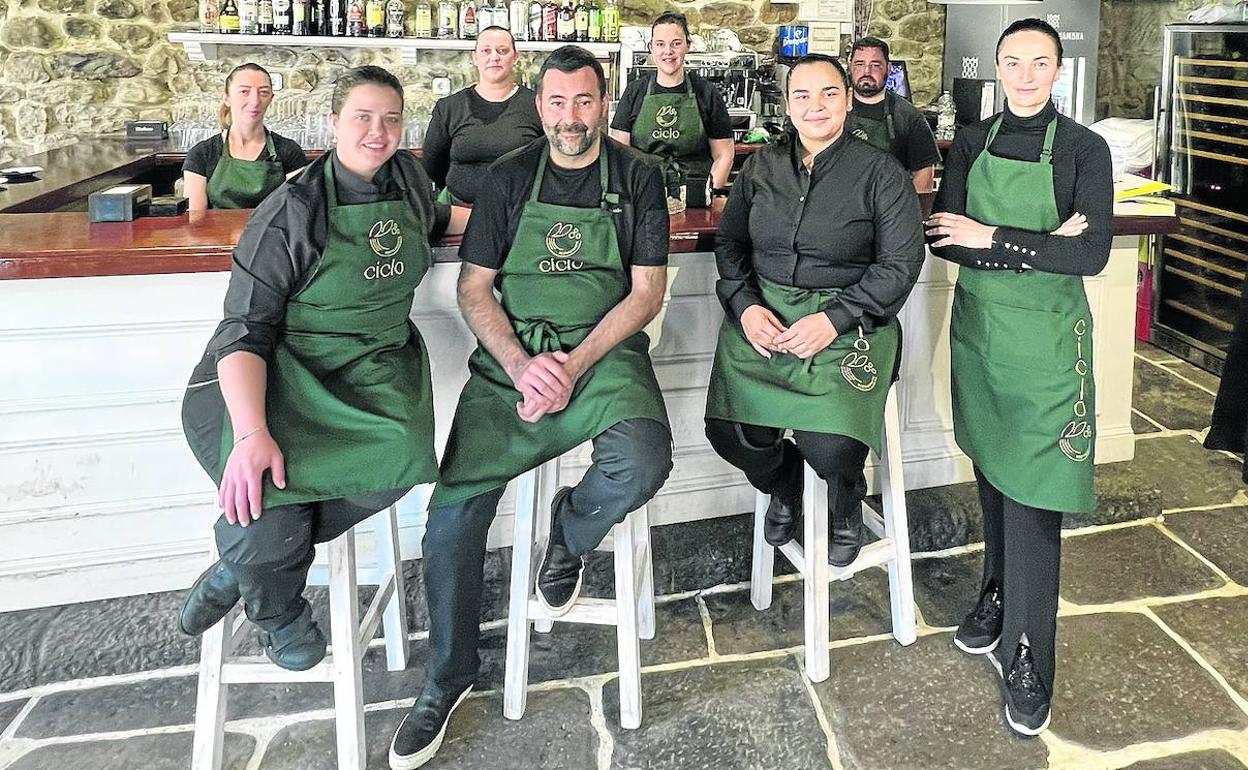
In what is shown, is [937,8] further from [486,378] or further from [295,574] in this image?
[295,574]

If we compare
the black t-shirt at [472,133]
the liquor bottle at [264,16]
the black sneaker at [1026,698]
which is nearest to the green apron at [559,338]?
the black sneaker at [1026,698]

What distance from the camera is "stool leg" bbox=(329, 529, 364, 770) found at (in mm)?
2018

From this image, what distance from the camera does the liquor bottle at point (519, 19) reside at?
5832 mm

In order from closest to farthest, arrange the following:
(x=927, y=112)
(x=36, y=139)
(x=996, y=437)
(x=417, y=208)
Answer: (x=417, y=208)
(x=996, y=437)
(x=36, y=139)
(x=927, y=112)

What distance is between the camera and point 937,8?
6684 mm

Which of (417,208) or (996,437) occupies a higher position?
(417,208)

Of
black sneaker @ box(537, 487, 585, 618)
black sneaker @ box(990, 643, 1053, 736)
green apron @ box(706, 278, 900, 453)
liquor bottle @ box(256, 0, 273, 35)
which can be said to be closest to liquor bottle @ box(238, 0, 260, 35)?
liquor bottle @ box(256, 0, 273, 35)

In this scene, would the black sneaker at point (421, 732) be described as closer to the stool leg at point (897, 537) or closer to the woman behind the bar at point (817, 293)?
the woman behind the bar at point (817, 293)

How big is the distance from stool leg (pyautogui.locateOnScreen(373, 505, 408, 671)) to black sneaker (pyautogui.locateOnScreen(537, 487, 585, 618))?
1.23 ft

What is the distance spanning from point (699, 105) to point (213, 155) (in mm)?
1805

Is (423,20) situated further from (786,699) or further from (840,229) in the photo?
(786,699)

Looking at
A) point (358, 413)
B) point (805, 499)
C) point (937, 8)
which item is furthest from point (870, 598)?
point (937, 8)

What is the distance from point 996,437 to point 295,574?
4.85 ft

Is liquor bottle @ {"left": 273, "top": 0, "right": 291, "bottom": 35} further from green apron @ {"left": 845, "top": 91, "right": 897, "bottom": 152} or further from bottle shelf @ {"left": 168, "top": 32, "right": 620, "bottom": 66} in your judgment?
green apron @ {"left": 845, "top": 91, "right": 897, "bottom": 152}
